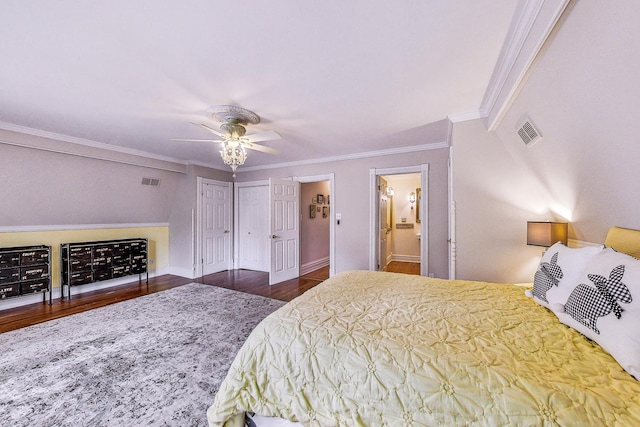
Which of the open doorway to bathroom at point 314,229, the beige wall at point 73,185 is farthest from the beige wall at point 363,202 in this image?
the beige wall at point 73,185

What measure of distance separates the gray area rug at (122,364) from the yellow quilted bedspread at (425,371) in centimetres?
76

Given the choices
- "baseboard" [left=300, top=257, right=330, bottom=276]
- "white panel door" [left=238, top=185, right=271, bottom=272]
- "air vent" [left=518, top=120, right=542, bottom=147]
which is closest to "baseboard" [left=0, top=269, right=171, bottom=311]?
"white panel door" [left=238, top=185, right=271, bottom=272]

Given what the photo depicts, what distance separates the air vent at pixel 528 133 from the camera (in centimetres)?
200

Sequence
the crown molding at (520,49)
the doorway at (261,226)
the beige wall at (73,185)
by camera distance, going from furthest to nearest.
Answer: the doorway at (261,226) → the beige wall at (73,185) → the crown molding at (520,49)

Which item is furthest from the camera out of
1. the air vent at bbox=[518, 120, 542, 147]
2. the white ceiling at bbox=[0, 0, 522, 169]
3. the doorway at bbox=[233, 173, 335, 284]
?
the doorway at bbox=[233, 173, 335, 284]

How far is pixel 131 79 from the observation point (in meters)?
2.04

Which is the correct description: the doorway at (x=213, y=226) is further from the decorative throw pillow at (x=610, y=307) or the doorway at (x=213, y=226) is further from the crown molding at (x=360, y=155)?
the decorative throw pillow at (x=610, y=307)

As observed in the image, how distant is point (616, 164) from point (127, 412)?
3.38 meters

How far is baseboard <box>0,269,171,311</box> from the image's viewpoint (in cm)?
343

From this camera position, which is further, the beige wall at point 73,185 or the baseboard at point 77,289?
the baseboard at point 77,289

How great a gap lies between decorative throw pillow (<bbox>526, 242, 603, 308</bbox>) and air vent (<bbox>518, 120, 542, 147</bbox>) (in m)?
0.93

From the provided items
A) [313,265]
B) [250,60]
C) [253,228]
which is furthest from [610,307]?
[253,228]

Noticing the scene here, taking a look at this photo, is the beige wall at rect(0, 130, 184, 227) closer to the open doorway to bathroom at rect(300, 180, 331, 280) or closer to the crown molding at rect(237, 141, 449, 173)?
the crown molding at rect(237, 141, 449, 173)

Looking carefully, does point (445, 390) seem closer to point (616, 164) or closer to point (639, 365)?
point (639, 365)
